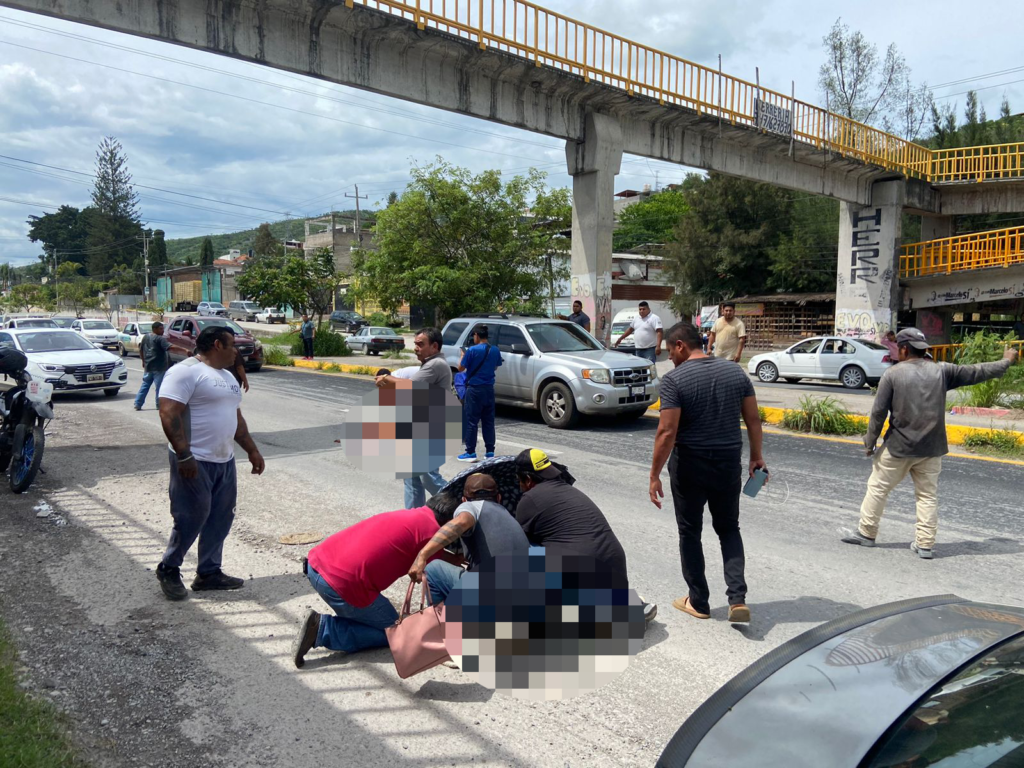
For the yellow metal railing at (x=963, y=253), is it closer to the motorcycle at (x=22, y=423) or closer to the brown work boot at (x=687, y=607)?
the brown work boot at (x=687, y=607)

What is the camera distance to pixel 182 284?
98.9m

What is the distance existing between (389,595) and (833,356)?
19.3 metres

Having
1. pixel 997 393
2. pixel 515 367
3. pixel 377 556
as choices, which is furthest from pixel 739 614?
pixel 997 393

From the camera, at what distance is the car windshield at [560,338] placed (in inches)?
502

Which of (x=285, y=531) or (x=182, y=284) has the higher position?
(x=182, y=284)

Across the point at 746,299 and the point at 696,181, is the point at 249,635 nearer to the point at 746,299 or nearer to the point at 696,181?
the point at 746,299

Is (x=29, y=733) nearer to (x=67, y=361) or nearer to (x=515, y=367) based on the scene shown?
(x=515, y=367)

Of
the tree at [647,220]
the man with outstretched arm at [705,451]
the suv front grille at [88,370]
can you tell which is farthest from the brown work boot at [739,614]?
the tree at [647,220]

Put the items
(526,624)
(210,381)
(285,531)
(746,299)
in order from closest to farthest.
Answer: (526,624) → (210,381) → (285,531) → (746,299)

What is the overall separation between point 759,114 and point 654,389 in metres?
13.0

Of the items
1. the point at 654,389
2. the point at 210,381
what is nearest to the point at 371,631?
the point at 210,381

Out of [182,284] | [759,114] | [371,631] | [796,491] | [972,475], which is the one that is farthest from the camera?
[182,284]

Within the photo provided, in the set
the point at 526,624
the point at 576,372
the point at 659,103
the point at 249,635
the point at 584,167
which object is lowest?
the point at 249,635

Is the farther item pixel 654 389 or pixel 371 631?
pixel 654 389
